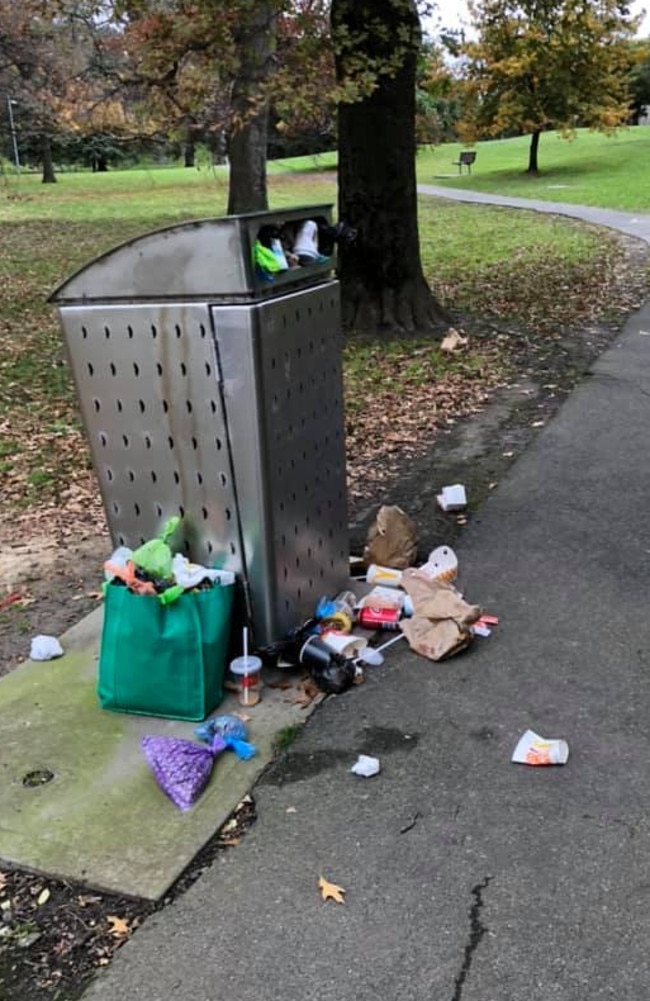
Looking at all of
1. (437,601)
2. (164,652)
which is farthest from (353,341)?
(164,652)

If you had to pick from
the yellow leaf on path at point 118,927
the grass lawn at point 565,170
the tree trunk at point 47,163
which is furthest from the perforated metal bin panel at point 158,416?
the tree trunk at point 47,163

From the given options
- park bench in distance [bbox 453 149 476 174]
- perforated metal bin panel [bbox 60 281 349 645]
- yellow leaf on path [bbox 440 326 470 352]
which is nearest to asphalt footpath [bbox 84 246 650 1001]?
perforated metal bin panel [bbox 60 281 349 645]

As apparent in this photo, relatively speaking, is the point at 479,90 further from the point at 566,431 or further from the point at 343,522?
the point at 343,522

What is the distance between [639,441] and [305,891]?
4417 mm

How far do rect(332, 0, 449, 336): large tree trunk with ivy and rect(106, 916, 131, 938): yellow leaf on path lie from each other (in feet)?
24.4

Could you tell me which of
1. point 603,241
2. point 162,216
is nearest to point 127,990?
point 603,241

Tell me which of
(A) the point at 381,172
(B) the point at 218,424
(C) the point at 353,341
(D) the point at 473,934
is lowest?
(C) the point at 353,341

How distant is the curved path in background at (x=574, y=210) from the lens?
64.2 ft

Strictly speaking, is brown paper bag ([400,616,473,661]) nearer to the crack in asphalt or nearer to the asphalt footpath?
the asphalt footpath

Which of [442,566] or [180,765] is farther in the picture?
[442,566]

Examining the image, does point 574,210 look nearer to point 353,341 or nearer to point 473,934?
point 353,341

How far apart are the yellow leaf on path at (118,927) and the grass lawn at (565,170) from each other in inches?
934

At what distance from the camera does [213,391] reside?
299 cm

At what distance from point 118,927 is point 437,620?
170 centimetres
